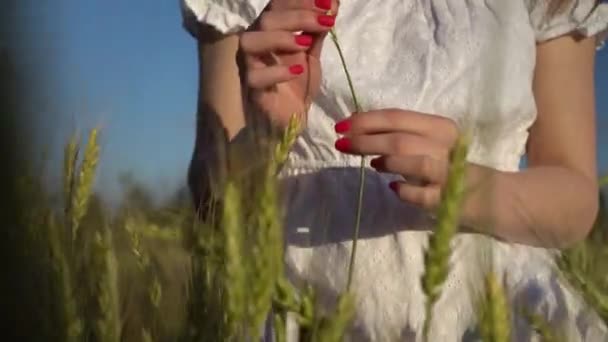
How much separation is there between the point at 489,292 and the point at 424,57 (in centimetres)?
53

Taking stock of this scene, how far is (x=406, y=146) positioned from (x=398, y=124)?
0.02 meters

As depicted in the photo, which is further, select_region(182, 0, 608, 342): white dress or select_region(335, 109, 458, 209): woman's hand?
select_region(182, 0, 608, 342): white dress

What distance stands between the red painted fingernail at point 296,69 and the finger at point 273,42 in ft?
0.04

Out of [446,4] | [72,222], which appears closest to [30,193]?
[72,222]

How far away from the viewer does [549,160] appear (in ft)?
2.70

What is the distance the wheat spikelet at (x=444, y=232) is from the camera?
10.5 inches

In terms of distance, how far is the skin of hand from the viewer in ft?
1.52

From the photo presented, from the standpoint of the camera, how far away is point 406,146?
494 millimetres

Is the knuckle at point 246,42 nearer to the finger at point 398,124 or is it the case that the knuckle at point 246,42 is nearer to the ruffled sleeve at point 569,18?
the finger at point 398,124

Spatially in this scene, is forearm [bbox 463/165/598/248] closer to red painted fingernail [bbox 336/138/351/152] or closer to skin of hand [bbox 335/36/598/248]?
skin of hand [bbox 335/36/598/248]

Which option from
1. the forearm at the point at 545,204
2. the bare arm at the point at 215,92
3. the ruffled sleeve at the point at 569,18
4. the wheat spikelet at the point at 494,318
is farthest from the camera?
the ruffled sleeve at the point at 569,18

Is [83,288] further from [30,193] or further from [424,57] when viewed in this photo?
[424,57]

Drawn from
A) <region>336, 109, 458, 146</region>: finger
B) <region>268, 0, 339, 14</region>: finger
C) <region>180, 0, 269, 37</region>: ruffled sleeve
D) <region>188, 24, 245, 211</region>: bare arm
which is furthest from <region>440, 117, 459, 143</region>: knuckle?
<region>180, 0, 269, 37</region>: ruffled sleeve

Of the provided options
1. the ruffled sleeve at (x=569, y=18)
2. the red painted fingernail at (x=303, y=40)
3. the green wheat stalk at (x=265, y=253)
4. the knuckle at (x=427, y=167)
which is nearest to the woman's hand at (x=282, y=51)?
the red painted fingernail at (x=303, y=40)
